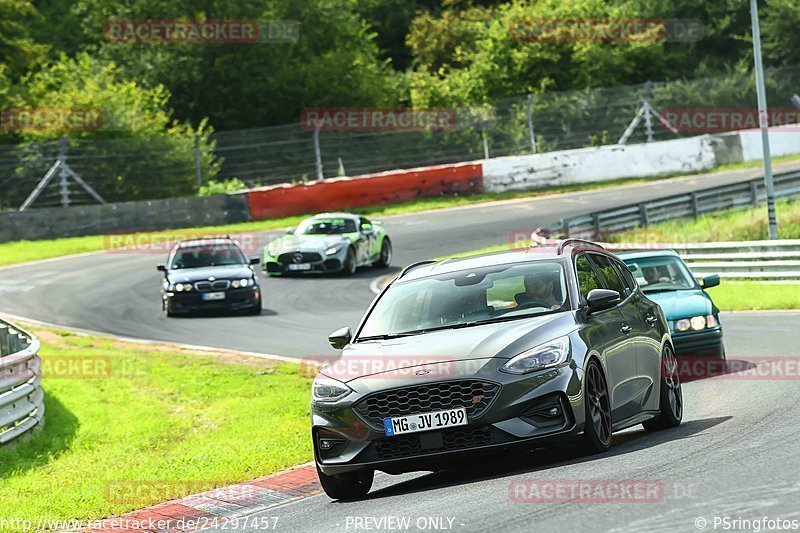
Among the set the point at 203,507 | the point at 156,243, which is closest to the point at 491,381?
the point at 203,507

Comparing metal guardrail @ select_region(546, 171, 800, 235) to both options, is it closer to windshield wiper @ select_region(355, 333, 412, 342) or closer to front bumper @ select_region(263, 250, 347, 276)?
front bumper @ select_region(263, 250, 347, 276)

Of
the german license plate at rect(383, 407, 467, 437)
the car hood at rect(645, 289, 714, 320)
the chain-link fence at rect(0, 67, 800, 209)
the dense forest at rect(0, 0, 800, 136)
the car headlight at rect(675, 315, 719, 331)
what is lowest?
the car headlight at rect(675, 315, 719, 331)

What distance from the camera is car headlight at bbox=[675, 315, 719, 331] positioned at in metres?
15.7

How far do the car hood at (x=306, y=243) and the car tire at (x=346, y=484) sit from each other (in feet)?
69.5

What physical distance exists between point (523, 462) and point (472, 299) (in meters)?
1.25

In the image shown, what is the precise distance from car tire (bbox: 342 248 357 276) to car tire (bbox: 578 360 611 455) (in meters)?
21.4

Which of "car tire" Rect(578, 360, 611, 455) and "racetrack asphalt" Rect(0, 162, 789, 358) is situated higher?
"car tire" Rect(578, 360, 611, 455)

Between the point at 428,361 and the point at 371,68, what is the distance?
166ft

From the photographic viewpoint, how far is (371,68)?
58.8 m

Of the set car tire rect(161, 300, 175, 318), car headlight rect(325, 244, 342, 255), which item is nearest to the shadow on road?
car tire rect(161, 300, 175, 318)

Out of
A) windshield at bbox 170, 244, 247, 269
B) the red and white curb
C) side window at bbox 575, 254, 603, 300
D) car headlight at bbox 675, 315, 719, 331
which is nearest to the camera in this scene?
the red and white curb

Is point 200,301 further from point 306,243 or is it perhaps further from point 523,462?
point 523,462

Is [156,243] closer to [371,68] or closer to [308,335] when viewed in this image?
[308,335]

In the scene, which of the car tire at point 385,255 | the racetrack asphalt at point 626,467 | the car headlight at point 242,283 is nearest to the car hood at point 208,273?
the car headlight at point 242,283
